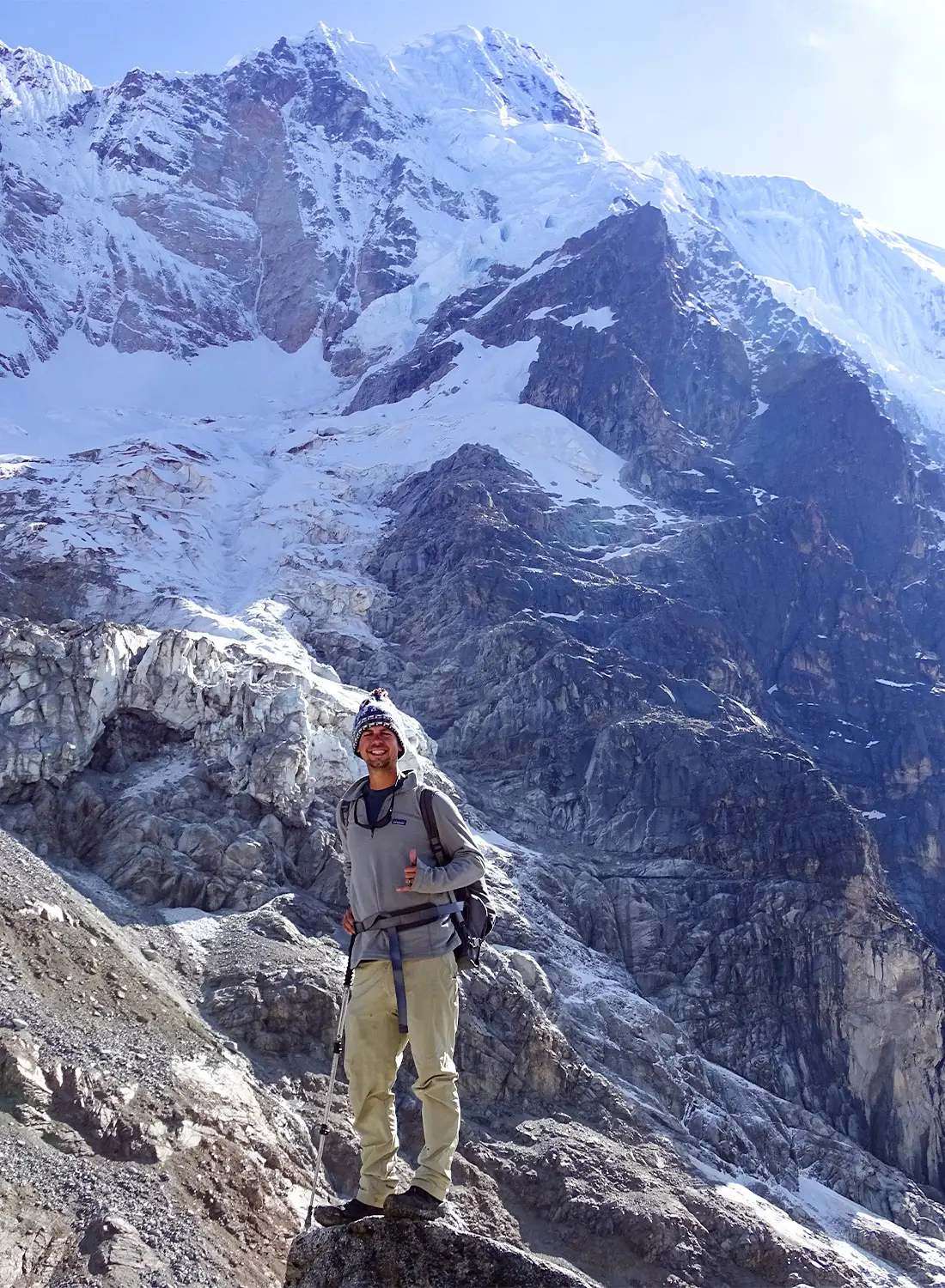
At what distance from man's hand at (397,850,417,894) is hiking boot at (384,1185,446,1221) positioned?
1.97 metres

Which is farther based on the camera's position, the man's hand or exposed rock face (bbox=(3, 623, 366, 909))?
exposed rock face (bbox=(3, 623, 366, 909))

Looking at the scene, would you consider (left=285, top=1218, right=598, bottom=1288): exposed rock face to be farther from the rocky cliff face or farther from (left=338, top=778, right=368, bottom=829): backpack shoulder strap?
(left=338, top=778, right=368, bottom=829): backpack shoulder strap

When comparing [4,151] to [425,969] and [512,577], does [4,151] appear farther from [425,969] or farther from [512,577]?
[425,969]

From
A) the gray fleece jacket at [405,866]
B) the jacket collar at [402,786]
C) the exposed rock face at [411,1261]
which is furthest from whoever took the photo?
the jacket collar at [402,786]

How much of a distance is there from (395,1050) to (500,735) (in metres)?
53.9

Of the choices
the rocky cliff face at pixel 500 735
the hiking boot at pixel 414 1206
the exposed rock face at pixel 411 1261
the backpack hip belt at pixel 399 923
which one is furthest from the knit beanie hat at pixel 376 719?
the rocky cliff face at pixel 500 735

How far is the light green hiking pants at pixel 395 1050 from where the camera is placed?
8195 millimetres

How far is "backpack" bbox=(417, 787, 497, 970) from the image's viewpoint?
8.59 meters

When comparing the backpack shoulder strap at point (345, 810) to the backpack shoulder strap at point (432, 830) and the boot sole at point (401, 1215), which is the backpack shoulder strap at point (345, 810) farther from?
the boot sole at point (401, 1215)

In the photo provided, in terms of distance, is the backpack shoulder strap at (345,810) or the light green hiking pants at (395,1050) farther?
the backpack shoulder strap at (345,810)

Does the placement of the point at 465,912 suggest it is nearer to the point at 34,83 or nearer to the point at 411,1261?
the point at 411,1261

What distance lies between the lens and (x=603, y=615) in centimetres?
7481

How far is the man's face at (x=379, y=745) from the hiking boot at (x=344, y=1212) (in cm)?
300

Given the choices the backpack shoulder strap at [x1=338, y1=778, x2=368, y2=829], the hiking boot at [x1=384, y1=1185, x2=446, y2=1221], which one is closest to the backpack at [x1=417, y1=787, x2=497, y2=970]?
the backpack shoulder strap at [x1=338, y1=778, x2=368, y2=829]
